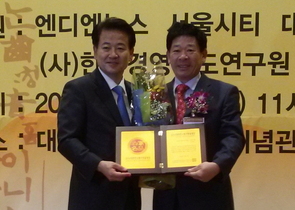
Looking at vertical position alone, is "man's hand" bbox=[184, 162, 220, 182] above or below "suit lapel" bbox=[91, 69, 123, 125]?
below

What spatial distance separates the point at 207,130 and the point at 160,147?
0.21 meters

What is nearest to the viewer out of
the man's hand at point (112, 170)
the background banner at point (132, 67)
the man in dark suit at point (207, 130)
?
the man's hand at point (112, 170)

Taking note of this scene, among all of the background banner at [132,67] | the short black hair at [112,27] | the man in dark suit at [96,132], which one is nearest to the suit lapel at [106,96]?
the man in dark suit at [96,132]

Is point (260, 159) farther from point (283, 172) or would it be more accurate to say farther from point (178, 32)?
point (178, 32)

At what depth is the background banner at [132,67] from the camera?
2.41 meters

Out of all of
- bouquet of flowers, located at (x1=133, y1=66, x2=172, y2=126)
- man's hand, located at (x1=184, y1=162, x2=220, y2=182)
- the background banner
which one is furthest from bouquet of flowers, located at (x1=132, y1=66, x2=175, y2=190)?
the background banner

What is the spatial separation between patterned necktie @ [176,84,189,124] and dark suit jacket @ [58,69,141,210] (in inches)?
9.0

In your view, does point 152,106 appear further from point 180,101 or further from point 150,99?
point 180,101

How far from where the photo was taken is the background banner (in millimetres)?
2410

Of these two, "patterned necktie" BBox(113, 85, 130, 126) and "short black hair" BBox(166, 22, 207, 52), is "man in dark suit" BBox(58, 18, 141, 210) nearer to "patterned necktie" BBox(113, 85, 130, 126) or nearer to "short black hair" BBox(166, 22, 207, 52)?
"patterned necktie" BBox(113, 85, 130, 126)

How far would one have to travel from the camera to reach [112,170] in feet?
4.63

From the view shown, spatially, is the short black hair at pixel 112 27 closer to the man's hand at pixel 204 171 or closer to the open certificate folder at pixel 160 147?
the open certificate folder at pixel 160 147

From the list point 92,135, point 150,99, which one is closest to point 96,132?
point 92,135

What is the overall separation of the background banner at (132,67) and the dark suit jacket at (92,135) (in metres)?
0.85
